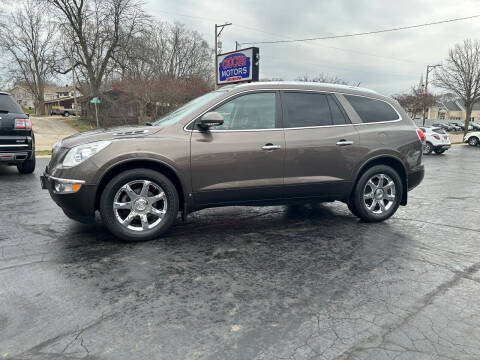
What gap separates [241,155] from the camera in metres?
4.23

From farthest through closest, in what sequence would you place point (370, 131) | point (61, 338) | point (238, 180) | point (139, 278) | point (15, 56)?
point (15, 56), point (370, 131), point (238, 180), point (139, 278), point (61, 338)

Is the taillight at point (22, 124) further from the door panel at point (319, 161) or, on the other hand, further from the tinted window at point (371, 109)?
the tinted window at point (371, 109)

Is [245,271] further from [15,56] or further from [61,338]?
[15,56]

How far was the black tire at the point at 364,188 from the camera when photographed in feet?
16.1

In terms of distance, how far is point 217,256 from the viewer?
3.69 metres

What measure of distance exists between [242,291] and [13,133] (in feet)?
23.7

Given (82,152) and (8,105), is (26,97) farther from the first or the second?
(82,152)

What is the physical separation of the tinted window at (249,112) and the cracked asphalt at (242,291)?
1.29 m

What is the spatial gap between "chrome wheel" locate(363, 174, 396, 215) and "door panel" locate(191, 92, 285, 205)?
1.39m

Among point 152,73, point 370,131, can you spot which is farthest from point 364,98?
point 152,73

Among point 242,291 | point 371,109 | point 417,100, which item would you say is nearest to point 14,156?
point 242,291

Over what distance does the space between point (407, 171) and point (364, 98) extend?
3.87ft

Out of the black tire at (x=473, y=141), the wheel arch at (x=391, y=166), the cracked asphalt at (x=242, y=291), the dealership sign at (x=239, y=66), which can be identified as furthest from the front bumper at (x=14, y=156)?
the black tire at (x=473, y=141)

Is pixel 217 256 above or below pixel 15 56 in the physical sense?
below
